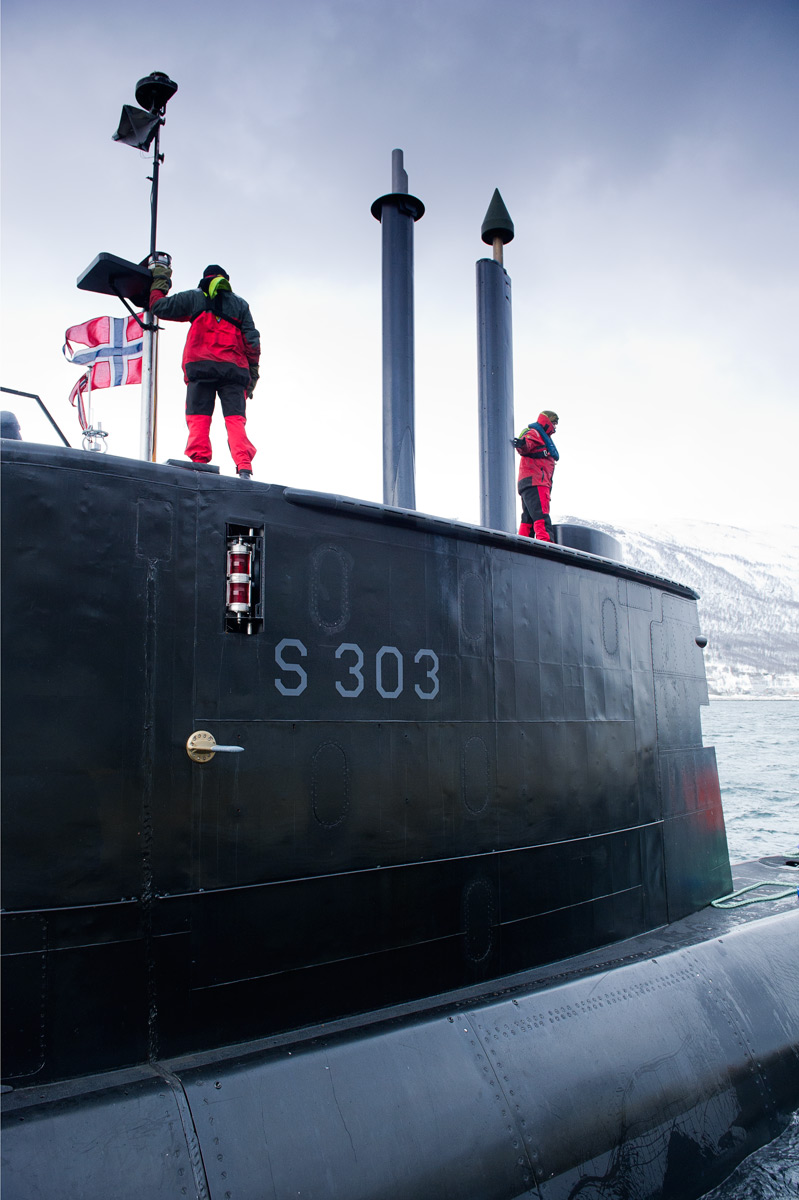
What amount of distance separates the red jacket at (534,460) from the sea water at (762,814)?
18.1 ft

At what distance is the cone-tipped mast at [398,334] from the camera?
24.7 ft

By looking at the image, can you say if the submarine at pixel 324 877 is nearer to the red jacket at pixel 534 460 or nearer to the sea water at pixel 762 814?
the sea water at pixel 762 814

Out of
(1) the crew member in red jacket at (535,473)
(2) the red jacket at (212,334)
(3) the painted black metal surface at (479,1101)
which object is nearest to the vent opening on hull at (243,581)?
(2) the red jacket at (212,334)

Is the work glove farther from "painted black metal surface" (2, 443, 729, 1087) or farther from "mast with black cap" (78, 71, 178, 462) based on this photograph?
"painted black metal surface" (2, 443, 729, 1087)

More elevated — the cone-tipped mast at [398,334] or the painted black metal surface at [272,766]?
the cone-tipped mast at [398,334]

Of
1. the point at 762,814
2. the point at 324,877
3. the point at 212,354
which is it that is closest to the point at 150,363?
the point at 212,354

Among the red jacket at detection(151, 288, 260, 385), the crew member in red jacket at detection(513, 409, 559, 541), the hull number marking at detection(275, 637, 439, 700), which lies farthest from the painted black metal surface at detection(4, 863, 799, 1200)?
the crew member in red jacket at detection(513, 409, 559, 541)

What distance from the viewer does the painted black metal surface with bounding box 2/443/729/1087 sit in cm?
326

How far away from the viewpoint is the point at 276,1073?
3.46 m

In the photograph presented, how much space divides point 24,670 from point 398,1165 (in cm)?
260

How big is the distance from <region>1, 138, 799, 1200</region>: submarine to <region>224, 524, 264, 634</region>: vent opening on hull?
0.02 m

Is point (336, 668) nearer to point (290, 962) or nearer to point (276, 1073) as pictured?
point (290, 962)

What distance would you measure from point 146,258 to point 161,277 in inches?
7.4

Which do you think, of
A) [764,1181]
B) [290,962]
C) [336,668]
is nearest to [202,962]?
[290,962]
